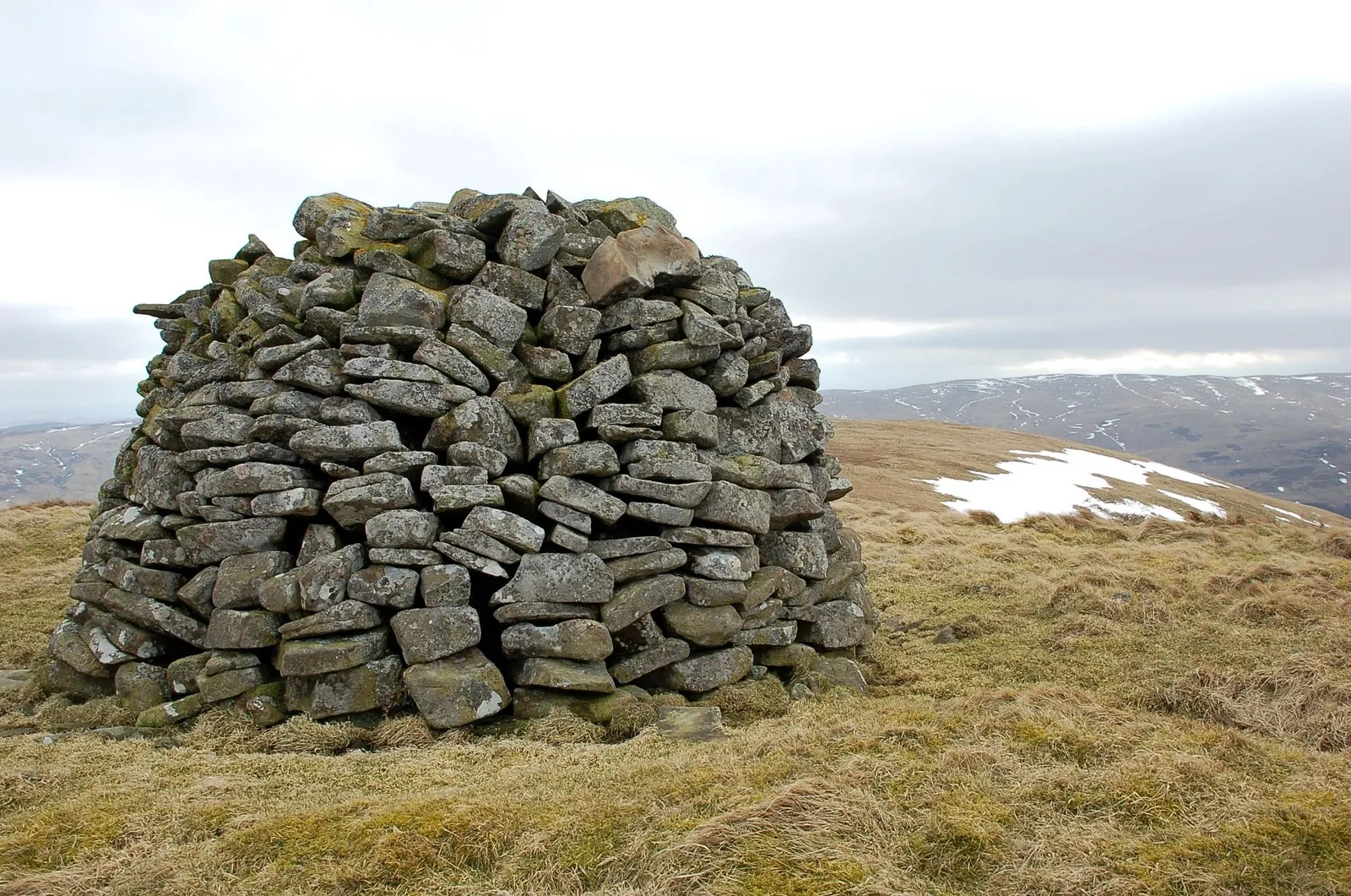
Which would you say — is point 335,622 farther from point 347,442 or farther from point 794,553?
point 794,553

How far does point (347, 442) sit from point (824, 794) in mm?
8854

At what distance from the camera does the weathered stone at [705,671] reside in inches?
479

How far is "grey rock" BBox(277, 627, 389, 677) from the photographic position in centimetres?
1099

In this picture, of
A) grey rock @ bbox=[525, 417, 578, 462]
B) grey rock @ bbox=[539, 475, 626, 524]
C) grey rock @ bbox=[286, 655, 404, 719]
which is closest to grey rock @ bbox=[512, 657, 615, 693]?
grey rock @ bbox=[286, 655, 404, 719]

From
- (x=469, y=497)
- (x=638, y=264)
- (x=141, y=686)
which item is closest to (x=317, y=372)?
(x=469, y=497)

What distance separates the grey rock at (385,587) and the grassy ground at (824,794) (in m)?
1.71

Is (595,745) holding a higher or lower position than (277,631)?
lower

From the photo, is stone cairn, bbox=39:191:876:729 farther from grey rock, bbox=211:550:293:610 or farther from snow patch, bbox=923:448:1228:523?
snow patch, bbox=923:448:1228:523

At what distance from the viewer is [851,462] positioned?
61000 mm

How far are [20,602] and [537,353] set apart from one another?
51.3ft

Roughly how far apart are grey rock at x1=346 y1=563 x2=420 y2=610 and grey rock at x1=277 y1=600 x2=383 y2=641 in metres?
0.14

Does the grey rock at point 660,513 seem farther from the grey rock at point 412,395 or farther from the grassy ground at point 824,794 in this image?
the grey rock at point 412,395

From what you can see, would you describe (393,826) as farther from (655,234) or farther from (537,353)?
(655,234)

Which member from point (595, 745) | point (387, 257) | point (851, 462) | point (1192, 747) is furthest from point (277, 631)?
point (851, 462)
